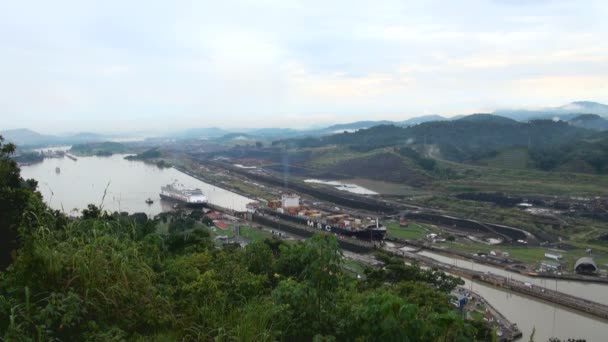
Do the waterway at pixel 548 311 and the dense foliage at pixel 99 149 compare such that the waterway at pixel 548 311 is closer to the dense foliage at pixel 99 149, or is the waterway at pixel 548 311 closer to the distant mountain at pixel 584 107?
the dense foliage at pixel 99 149

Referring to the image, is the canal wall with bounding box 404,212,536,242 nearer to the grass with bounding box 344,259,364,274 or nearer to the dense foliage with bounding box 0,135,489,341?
the grass with bounding box 344,259,364,274

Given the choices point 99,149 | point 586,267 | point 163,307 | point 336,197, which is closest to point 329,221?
point 336,197

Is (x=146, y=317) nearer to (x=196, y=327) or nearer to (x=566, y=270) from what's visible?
(x=196, y=327)

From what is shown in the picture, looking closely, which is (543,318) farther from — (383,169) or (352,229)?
(383,169)

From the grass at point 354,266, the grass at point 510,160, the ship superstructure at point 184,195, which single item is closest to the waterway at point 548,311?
the grass at point 354,266

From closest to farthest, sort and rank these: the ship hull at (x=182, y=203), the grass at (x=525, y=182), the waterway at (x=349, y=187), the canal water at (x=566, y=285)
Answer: the canal water at (x=566, y=285), the ship hull at (x=182, y=203), the grass at (x=525, y=182), the waterway at (x=349, y=187)

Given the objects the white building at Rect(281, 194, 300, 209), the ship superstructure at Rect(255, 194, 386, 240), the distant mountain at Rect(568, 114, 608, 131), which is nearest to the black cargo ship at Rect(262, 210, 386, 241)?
the ship superstructure at Rect(255, 194, 386, 240)
